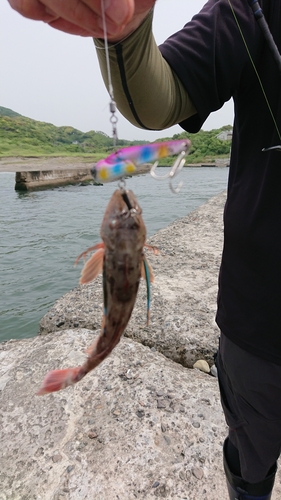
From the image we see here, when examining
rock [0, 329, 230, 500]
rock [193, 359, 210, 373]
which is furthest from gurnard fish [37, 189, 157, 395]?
rock [193, 359, 210, 373]

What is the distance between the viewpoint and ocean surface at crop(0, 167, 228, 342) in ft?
23.2

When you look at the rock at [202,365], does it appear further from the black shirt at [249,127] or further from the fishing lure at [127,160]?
the fishing lure at [127,160]

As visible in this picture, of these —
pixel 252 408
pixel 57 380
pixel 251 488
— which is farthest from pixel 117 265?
pixel 251 488

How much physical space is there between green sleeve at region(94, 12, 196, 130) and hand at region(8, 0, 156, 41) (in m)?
0.11

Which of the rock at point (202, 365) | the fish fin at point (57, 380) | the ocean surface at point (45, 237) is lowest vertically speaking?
the ocean surface at point (45, 237)

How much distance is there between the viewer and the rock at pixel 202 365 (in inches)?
153

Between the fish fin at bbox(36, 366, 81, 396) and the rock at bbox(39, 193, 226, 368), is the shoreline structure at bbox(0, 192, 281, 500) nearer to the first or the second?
the rock at bbox(39, 193, 226, 368)

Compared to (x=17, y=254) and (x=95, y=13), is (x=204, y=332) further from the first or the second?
(x=17, y=254)

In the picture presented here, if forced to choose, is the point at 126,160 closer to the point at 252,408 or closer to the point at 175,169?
the point at 175,169

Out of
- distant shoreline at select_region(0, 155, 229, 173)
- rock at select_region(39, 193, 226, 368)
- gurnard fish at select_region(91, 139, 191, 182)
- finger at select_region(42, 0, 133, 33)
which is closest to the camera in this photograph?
gurnard fish at select_region(91, 139, 191, 182)

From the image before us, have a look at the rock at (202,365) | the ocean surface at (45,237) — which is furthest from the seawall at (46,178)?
the rock at (202,365)

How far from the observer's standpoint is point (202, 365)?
3.92 m

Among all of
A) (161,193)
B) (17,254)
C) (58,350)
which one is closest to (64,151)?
(161,193)

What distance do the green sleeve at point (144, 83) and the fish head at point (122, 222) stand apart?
59cm
